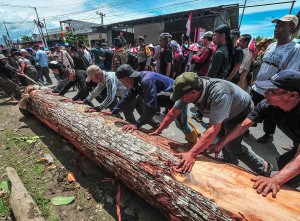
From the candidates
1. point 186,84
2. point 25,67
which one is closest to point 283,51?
point 186,84

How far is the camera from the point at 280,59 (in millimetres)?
2602

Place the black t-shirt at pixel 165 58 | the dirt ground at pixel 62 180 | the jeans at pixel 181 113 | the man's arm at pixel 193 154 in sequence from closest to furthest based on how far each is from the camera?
the man's arm at pixel 193 154, the dirt ground at pixel 62 180, the jeans at pixel 181 113, the black t-shirt at pixel 165 58

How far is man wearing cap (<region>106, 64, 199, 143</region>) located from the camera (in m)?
2.59

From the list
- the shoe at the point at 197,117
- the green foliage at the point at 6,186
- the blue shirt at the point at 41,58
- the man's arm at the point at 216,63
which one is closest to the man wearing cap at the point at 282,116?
the man's arm at the point at 216,63

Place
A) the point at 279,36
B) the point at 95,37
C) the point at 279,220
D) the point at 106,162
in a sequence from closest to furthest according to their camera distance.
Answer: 1. the point at 279,220
2. the point at 106,162
3. the point at 279,36
4. the point at 95,37

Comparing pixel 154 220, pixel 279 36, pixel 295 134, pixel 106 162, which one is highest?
pixel 279 36

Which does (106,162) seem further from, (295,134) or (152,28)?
(152,28)

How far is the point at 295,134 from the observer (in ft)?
6.05

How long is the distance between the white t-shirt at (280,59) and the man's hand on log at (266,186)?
1.84m

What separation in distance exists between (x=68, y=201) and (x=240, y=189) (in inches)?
79.5

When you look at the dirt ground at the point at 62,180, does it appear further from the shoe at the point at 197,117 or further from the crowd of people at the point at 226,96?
the shoe at the point at 197,117

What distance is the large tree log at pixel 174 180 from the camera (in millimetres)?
1300

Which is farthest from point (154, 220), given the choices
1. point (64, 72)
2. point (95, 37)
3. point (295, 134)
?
point (95, 37)

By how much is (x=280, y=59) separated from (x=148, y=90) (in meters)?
1.91
